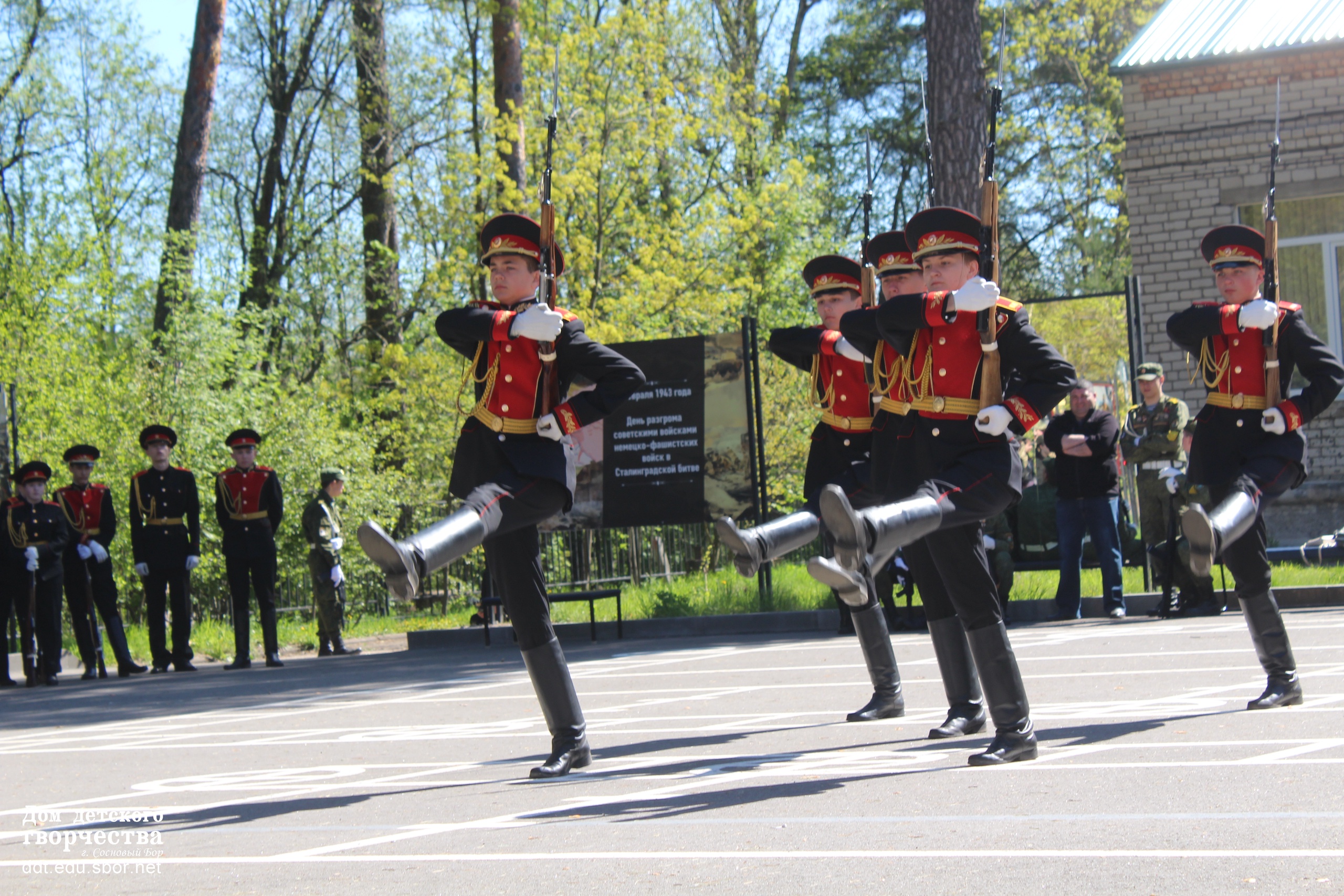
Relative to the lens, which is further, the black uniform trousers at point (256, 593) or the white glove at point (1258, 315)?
the black uniform trousers at point (256, 593)

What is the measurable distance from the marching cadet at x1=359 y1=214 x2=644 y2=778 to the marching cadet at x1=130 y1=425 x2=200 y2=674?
984cm

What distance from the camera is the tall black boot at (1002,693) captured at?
19.7 ft

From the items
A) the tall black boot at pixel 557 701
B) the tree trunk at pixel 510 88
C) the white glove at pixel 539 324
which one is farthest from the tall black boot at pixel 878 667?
the tree trunk at pixel 510 88

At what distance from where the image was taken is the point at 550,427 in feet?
20.8

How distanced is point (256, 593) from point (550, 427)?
32.8ft

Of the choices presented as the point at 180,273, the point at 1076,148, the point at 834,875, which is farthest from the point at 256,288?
the point at 834,875

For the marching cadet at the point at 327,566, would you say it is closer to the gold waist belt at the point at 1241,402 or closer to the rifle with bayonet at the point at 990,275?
the gold waist belt at the point at 1241,402

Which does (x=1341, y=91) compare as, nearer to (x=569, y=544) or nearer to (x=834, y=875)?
(x=569, y=544)

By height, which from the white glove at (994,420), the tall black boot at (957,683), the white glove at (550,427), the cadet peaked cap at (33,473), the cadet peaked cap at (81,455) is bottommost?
the tall black boot at (957,683)

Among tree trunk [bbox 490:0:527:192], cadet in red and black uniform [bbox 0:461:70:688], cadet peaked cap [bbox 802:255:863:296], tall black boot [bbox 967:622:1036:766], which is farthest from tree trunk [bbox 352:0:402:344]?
tall black boot [bbox 967:622:1036:766]

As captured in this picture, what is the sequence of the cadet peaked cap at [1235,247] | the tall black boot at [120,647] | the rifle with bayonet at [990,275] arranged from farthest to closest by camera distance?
the tall black boot at [120,647]
the cadet peaked cap at [1235,247]
the rifle with bayonet at [990,275]

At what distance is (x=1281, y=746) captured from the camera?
6133 millimetres

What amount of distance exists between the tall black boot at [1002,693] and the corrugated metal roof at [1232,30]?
51.6ft

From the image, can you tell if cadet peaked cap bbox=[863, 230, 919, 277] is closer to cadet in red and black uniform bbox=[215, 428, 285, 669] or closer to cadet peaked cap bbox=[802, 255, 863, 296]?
cadet peaked cap bbox=[802, 255, 863, 296]
